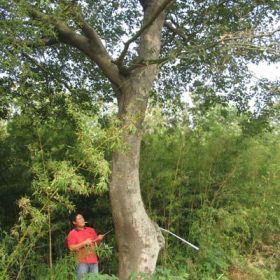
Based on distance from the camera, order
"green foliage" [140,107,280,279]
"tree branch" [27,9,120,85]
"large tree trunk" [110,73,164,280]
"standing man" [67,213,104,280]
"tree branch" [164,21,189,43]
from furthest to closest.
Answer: "tree branch" [164,21,189,43] → "green foliage" [140,107,280,279] → "tree branch" [27,9,120,85] → "large tree trunk" [110,73,164,280] → "standing man" [67,213,104,280]

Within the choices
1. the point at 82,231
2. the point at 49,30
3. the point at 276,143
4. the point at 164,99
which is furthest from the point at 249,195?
the point at 49,30

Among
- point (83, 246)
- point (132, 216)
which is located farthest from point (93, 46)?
point (83, 246)

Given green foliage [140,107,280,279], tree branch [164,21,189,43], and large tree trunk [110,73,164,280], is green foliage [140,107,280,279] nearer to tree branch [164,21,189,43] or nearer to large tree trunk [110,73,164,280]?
large tree trunk [110,73,164,280]

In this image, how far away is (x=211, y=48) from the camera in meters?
5.41

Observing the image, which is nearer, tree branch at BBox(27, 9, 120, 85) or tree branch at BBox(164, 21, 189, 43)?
tree branch at BBox(27, 9, 120, 85)

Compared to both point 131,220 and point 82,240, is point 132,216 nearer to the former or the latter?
point 131,220

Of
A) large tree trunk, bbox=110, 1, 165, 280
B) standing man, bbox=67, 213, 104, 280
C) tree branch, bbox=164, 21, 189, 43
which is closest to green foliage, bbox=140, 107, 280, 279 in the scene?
large tree trunk, bbox=110, 1, 165, 280

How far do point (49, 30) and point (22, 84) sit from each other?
3.68ft

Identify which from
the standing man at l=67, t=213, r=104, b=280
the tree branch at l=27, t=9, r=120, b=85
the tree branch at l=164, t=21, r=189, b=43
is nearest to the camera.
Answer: the standing man at l=67, t=213, r=104, b=280

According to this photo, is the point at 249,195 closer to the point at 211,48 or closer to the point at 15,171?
the point at 211,48

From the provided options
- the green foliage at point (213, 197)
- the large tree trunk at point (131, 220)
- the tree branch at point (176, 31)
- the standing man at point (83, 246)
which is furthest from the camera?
the tree branch at point (176, 31)

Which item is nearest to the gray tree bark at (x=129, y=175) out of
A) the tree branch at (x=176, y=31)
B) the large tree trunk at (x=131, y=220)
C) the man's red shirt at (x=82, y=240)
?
the large tree trunk at (x=131, y=220)

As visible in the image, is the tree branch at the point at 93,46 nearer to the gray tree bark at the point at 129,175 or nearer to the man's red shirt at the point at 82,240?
the gray tree bark at the point at 129,175

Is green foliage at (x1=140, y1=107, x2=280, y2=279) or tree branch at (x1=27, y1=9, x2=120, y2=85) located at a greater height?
tree branch at (x1=27, y1=9, x2=120, y2=85)
